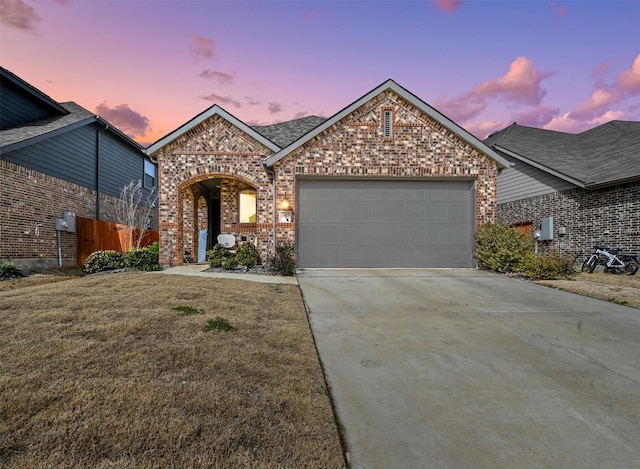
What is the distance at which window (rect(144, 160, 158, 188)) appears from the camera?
63.7 feet

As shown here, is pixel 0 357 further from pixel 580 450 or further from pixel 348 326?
pixel 580 450

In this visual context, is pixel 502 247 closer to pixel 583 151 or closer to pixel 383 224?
pixel 383 224

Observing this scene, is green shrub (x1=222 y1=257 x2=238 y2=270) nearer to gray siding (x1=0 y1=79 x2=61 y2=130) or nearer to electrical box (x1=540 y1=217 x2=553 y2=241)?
gray siding (x1=0 y1=79 x2=61 y2=130)

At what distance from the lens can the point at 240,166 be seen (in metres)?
10.8

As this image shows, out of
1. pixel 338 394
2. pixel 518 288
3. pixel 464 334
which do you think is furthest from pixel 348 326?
pixel 518 288

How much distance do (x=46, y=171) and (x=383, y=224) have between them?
39.1 feet

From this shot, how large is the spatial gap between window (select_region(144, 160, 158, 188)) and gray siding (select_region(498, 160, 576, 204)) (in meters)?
19.1

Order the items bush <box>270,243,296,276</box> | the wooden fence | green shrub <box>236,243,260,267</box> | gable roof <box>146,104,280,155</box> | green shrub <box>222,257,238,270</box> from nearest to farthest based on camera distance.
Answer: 1. bush <box>270,243,296,276</box>
2. green shrub <box>222,257,238,270</box>
3. green shrub <box>236,243,260,267</box>
4. gable roof <box>146,104,280,155</box>
5. the wooden fence

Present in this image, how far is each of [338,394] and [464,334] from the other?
93.3 inches

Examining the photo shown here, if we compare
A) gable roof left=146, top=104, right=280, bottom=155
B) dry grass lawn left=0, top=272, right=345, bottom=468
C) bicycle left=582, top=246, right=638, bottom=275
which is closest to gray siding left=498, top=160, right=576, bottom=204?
bicycle left=582, top=246, right=638, bottom=275

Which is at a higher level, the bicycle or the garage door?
the garage door

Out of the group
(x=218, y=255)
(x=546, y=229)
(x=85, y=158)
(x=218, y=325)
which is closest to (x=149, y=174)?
(x=85, y=158)

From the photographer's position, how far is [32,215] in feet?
34.6

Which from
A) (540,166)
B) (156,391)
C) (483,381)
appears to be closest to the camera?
(156,391)
